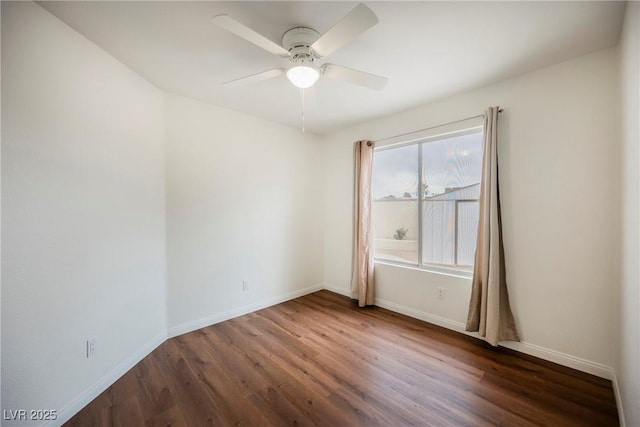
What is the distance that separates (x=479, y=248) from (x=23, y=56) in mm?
3622

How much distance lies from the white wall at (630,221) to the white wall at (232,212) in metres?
3.14

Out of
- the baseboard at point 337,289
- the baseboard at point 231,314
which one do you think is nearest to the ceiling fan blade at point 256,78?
the baseboard at point 231,314

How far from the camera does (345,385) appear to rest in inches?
71.0

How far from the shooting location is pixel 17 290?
1289mm

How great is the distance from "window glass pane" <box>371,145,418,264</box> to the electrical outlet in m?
2.98

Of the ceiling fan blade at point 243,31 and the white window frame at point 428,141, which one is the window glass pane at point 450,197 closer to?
the white window frame at point 428,141

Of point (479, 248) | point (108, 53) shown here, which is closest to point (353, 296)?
point (479, 248)

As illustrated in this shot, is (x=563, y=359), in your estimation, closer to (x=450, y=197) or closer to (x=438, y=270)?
(x=438, y=270)

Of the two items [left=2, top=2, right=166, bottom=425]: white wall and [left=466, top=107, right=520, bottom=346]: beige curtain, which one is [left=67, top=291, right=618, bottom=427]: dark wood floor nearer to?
[left=466, top=107, right=520, bottom=346]: beige curtain

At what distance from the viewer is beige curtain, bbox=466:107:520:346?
2.20 metres

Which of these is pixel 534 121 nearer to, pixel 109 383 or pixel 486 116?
pixel 486 116

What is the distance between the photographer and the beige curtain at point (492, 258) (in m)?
2.20

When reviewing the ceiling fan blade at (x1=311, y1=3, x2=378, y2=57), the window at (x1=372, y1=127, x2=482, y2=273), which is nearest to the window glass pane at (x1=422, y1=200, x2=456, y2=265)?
the window at (x1=372, y1=127, x2=482, y2=273)

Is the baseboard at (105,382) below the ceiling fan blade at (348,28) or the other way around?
below
